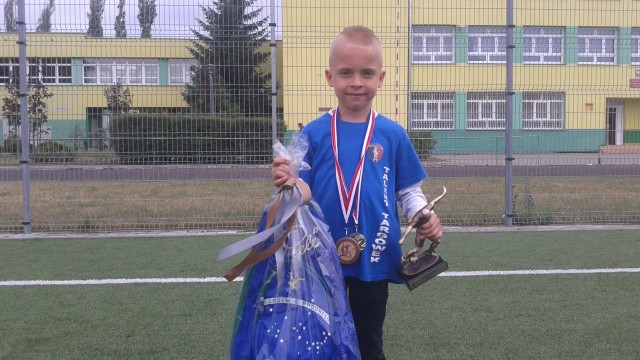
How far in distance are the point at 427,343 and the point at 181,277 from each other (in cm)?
253

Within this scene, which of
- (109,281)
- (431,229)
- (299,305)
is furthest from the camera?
(109,281)

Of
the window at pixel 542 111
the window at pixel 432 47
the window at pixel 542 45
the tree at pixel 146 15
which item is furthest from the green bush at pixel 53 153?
the window at pixel 542 45

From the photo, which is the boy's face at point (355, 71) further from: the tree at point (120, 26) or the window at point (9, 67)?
the window at point (9, 67)

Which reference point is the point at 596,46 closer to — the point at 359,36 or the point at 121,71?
the point at 121,71

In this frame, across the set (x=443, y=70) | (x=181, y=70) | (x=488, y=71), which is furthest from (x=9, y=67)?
(x=488, y=71)

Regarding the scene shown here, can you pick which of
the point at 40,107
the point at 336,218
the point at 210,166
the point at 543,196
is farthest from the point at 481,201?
the point at 336,218

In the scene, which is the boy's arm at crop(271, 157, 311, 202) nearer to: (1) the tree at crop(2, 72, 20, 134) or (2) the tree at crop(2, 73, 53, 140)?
(2) the tree at crop(2, 73, 53, 140)

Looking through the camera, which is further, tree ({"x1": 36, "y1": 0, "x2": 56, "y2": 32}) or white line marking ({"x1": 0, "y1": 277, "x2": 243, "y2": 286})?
tree ({"x1": 36, "y1": 0, "x2": 56, "y2": 32})

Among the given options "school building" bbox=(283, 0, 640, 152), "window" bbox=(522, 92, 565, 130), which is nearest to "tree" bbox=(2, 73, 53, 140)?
"school building" bbox=(283, 0, 640, 152)

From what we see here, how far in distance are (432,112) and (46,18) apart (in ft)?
16.2

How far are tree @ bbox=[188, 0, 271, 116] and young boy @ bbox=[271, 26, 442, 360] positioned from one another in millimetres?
5696

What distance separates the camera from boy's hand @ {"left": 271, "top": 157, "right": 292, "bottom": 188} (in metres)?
2.39

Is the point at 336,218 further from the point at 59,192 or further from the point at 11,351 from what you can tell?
the point at 59,192

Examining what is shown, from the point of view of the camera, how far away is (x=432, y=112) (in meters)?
8.45
